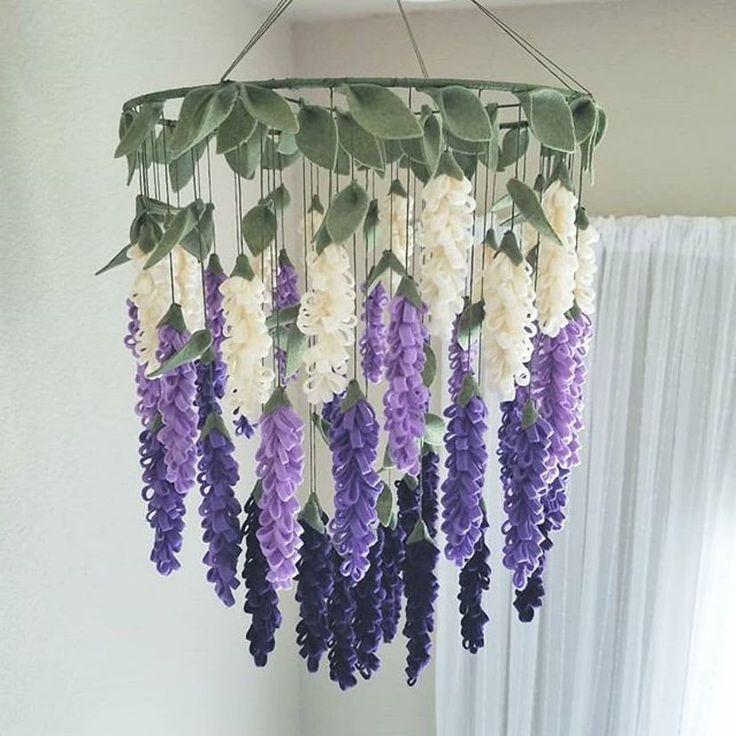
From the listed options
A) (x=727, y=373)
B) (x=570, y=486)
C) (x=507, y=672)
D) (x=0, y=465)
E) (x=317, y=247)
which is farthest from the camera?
(x=507, y=672)

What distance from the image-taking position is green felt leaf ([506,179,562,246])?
70cm

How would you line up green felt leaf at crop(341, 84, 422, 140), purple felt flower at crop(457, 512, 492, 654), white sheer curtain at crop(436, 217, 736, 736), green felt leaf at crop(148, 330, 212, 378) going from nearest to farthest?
green felt leaf at crop(341, 84, 422, 140)
green felt leaf at crop(148, 330, 212, 378)
purple felt flower at crop(457, 512, 492, 654)
white sheer curtain at crop(436, 217, 736, 736)

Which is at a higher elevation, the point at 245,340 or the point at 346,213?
the point at 346,213

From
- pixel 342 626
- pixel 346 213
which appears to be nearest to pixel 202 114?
pixel 346 213

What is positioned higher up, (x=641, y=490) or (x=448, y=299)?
(x=448, y=299)

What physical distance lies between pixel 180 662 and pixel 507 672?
2.46 feet

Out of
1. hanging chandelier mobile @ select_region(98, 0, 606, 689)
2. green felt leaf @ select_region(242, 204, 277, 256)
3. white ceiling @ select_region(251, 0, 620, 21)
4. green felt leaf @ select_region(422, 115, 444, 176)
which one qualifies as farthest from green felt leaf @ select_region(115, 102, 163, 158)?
white ceiling @ select_region(251, 0, 620, 21)

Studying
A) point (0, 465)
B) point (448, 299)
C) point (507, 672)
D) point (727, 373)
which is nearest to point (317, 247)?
point (448, 299)

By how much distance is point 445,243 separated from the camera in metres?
0.67

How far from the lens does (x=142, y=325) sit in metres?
0.79

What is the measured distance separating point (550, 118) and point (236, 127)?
0.83 feet

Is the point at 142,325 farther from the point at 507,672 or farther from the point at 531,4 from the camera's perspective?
the point at 507,672

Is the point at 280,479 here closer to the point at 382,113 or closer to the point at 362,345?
the point at 362,345

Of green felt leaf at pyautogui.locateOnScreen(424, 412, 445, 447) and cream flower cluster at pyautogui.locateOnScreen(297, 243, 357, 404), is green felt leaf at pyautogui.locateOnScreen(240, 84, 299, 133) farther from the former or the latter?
green felt leaf at pyautogui.locateOnScreen(424, 412, 445, 447)
